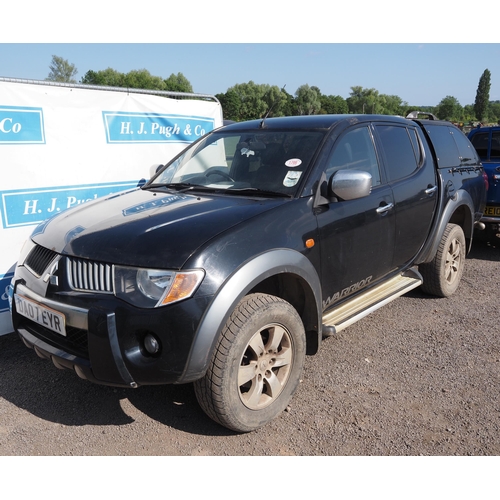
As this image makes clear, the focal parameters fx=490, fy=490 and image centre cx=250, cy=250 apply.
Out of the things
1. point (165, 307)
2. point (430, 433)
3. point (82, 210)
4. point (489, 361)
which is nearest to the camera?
point (165, 307)

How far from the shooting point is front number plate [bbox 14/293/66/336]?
278 centimetres

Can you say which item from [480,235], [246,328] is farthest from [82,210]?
[480,235]

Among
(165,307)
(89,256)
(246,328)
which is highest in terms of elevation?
(89,256)

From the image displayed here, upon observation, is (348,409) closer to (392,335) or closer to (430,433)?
(430,433)

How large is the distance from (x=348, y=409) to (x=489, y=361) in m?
1.41

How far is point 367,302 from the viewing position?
152 inches

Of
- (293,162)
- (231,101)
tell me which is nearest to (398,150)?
(293,162)

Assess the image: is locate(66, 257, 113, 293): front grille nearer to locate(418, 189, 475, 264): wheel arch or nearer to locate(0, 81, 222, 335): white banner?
locate(0, 81, 222, 335): white banner

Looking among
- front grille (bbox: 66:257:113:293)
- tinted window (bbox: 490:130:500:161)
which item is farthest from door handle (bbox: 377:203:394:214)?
tinted window (bbox: 490:130:500:161)

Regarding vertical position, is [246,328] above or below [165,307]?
below

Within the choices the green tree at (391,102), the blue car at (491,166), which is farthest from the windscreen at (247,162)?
the green tree at (391,102)

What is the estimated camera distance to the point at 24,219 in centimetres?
447

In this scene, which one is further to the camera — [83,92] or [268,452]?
[83,92]

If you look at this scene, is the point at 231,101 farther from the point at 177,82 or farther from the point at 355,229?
the point at 355,229
